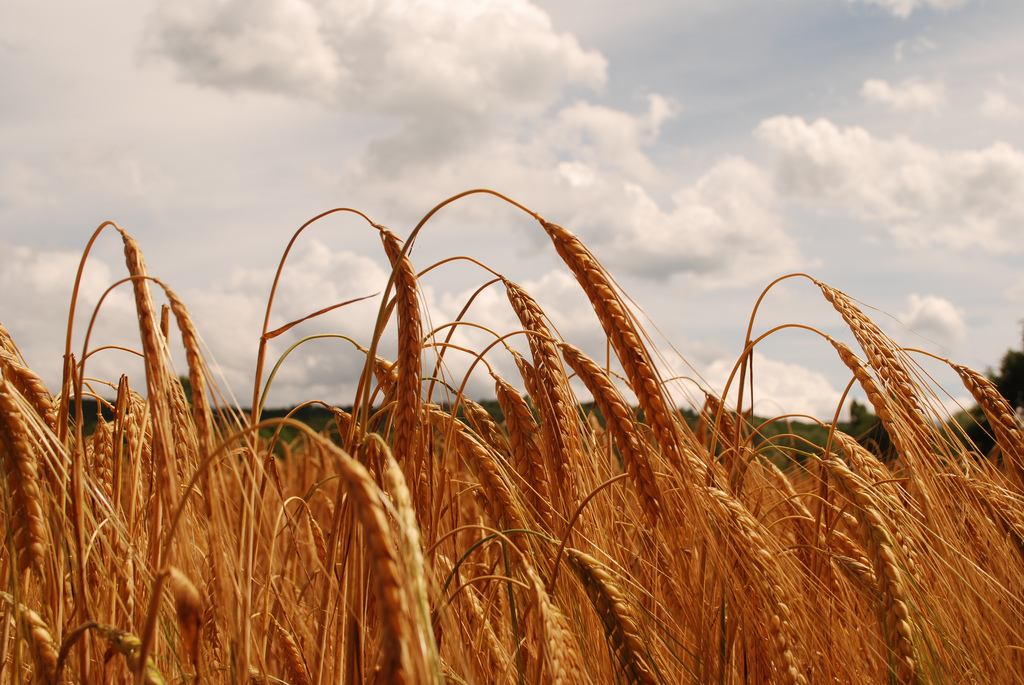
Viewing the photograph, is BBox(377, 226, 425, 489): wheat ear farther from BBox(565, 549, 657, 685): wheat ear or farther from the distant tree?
the distant tree

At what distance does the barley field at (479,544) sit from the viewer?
106 centimetres

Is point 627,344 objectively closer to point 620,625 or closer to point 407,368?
point 407,368

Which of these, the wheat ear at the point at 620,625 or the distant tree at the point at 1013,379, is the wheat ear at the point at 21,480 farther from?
the distant tree at the point at 1013,379

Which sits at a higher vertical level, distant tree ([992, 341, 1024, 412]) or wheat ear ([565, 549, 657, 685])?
distant tree ([992, 341, 1024, 412])

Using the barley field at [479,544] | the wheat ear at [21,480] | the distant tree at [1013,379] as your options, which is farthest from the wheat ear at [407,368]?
the distant tree at [1013,379]

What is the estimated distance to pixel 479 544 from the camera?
Answer: 57.1 inches

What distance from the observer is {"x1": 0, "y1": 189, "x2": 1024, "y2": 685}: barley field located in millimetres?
1064

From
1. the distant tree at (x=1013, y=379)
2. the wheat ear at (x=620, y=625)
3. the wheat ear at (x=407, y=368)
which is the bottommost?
the wheat ear at (x=620, y=625)

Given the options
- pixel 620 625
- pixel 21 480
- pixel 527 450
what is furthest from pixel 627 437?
pixel 21 480

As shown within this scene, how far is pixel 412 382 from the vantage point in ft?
4.01

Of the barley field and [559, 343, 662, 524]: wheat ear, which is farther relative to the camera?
[559, 343, 662, 524]: wheat ear

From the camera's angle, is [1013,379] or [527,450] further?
[1013,379]

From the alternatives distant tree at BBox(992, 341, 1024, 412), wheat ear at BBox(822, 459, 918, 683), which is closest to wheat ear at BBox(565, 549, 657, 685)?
wheat ear at BBox(822, 459, 918, 683)

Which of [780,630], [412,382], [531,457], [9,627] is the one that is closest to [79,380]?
[9,627]
